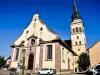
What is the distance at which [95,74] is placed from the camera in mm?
12234

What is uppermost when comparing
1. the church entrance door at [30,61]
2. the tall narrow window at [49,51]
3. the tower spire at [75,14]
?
the tower spire at [75,14]

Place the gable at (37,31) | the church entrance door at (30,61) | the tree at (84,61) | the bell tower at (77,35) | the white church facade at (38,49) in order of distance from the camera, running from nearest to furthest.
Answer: the white church facade at (38,49) → the church entrance door at (30,61) → the gable at (37,31) → the tree at (84,61) → the bell tower at (77,35)

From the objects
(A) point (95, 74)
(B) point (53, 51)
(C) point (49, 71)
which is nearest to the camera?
(A) point (95, 74)

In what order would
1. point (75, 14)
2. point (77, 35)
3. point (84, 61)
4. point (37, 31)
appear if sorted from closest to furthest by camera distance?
point (37, 31)
point (84, 61)
point (77, 35)
point (75, 14)

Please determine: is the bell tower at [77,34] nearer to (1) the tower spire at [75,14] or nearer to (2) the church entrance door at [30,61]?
(1) the tower spire at [75,14]

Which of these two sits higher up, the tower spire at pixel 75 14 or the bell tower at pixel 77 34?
the tower spire at pixel 75 14

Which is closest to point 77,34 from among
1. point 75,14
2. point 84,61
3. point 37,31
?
point 75,14

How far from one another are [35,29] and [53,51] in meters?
7.15

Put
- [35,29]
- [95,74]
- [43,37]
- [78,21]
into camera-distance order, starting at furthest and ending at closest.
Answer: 1. [78,21]
2. [35,29]
3. [43,37]
4. [95,74]

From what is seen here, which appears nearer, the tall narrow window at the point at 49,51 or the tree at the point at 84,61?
the tall narrow window at the point at 49,51

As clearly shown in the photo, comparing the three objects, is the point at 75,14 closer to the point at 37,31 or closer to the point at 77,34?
the point at 77,34

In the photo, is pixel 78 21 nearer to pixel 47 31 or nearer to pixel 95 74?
pixel 47 31

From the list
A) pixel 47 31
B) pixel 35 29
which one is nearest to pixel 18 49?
pixel 35 29

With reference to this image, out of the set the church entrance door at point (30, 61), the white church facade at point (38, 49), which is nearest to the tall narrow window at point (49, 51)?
the white church facade at point (38, 49)
